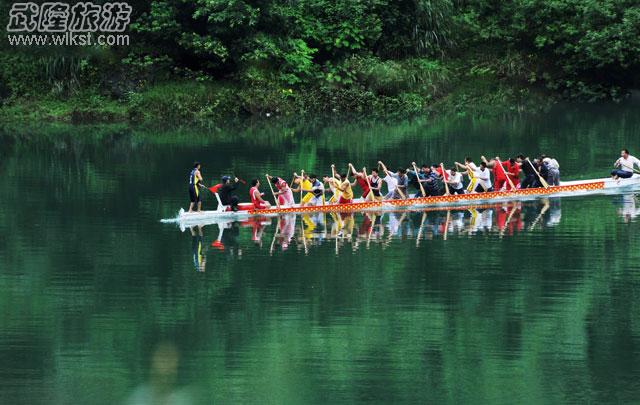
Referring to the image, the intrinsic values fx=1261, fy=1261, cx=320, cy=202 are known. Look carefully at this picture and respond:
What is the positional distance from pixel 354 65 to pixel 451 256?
108 feet

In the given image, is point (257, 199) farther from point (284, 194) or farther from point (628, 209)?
point (628, 209)

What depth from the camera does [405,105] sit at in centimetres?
6353

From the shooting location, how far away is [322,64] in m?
64.8

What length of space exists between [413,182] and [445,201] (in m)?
1.53

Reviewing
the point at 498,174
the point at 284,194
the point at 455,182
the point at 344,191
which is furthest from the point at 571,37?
the point at 284,194

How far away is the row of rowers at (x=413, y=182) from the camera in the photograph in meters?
38.9

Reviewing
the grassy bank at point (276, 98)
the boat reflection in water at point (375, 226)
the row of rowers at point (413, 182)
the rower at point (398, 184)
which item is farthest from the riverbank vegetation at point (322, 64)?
the boat reflection in water at point (375, 226)

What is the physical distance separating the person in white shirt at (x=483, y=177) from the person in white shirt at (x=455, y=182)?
63 centimetres

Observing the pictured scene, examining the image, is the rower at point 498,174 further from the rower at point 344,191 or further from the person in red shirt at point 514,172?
the rower at point 344,191

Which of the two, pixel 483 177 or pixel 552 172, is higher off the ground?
pixel 552 172

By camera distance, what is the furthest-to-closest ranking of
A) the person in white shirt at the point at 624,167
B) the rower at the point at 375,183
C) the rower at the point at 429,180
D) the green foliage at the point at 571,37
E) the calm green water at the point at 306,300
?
the green foliage at the point at 571,37, the person in white shirt at the point at 624,167, the rower at the point at 429,180, the rower at the point at 375,183, the calm green water at the point at 306,300

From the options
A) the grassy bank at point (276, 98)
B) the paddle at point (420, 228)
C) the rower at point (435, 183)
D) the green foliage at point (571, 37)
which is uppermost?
the green foliage at point (571, 37)

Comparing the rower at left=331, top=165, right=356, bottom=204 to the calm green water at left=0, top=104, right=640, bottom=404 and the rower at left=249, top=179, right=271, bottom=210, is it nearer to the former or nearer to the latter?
the calm green water at left=0, top=104, right=640, bottom=404

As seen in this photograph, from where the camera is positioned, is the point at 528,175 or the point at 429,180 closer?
the point at 429,180
